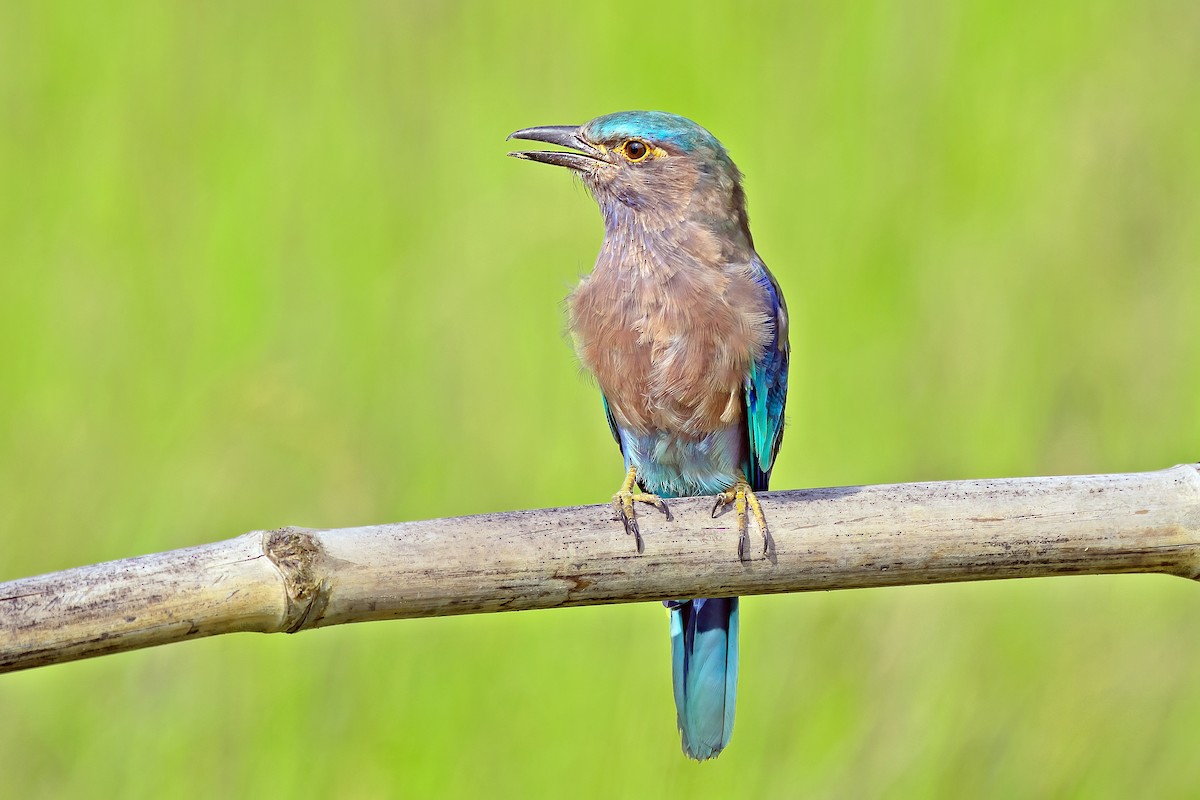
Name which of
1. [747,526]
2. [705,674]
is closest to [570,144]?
[705,674]

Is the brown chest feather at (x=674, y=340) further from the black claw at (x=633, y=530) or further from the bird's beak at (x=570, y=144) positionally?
the black claw at (x=633, y=530)

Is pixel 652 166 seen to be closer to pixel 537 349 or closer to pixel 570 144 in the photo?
pixel 570 144

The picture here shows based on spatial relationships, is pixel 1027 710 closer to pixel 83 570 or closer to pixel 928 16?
pixel 928 16

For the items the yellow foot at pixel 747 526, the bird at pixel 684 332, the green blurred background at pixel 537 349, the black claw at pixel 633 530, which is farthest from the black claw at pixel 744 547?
the green blurred background at pixel 537 349

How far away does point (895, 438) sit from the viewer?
3.65 meters

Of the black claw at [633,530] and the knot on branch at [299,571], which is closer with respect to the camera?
the knot on branch at [299,571]

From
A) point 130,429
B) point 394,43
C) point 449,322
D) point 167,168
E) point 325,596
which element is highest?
point 394,43

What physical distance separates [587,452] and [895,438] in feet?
2.72

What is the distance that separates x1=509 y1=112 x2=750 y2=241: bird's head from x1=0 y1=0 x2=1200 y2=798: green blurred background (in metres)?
0.45

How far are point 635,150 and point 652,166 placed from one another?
0.07 metres

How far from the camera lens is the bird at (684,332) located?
297cm

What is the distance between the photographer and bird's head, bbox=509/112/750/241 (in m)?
3.17

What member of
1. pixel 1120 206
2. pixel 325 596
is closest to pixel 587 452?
pixel 1120 206

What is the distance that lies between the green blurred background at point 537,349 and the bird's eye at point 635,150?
1.74 feet
